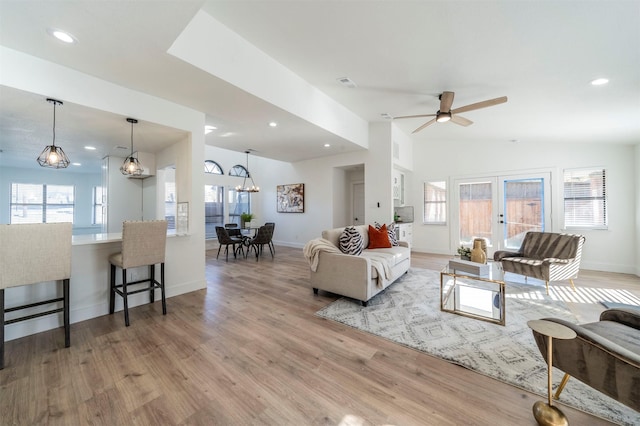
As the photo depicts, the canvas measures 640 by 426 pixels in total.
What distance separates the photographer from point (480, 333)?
235 centimetres

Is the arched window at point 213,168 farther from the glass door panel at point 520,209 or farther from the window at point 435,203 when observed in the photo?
the glass door panel at point 520,209

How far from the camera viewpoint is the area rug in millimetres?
1594

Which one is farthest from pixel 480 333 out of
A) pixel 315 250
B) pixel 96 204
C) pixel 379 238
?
pixel 96 204

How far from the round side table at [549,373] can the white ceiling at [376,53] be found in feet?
7.98

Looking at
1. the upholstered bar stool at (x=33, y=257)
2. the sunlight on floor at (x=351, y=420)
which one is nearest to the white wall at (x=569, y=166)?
the sunlight on floor at (x=351, y=420)

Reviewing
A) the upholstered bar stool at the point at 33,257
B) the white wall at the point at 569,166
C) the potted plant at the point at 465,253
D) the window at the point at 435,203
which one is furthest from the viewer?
the window at the point at 435,203

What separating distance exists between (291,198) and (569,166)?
6.59 meters

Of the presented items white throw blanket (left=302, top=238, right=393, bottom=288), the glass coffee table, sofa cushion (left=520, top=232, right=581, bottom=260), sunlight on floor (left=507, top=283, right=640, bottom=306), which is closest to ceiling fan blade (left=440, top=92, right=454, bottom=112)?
the glass coffee table

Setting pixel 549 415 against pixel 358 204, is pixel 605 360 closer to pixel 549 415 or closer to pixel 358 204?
pixel 549 415

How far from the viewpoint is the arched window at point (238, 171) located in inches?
342

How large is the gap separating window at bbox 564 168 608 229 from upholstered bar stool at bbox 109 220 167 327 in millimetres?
7259

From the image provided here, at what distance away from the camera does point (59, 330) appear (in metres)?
2.50

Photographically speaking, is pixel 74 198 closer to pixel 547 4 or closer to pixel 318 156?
pixel 318 156

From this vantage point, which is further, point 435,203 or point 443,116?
point 435,203
